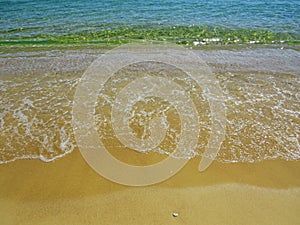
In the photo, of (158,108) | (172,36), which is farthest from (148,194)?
(172,36)

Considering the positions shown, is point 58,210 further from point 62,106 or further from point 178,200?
point 62,106

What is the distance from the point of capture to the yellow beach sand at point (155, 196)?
12.7 ft

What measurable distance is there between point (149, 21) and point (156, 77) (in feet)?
24.6

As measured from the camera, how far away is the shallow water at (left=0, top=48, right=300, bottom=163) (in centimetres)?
521

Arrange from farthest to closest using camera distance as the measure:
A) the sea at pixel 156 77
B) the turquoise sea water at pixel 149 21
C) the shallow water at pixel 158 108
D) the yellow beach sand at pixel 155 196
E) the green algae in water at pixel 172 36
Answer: the turquoise sea water at pixel 149 21 → the green algae in water at pixel 172 36 → the sea at pixel 156 77 → the shallow water at pixel 158 108 → the yellow beach sand at pixel 155 196

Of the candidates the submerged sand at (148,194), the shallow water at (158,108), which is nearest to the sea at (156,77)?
the shallow water at (158,108)

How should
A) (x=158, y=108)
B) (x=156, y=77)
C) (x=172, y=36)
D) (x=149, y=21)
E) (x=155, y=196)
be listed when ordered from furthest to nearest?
1. (x=149, y=21)
2. (x=172, y=36)
3. (x=156, y=77)
4. (x=158, y=108)
5. (x=155, y=196)

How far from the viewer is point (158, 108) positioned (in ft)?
21.2

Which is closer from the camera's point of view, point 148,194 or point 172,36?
point 148,194

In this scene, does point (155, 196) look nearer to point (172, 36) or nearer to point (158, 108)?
point (158, 108)

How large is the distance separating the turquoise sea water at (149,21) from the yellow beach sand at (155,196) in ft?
27.4

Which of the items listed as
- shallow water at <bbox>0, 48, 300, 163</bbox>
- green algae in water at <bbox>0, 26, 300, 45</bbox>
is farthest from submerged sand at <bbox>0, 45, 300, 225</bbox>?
green algae in water at <bbox>0, 26, 300, 45</bbox>

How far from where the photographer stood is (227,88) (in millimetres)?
7480

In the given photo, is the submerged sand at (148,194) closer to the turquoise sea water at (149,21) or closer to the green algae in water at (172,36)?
the green algae in water at (172,36)
